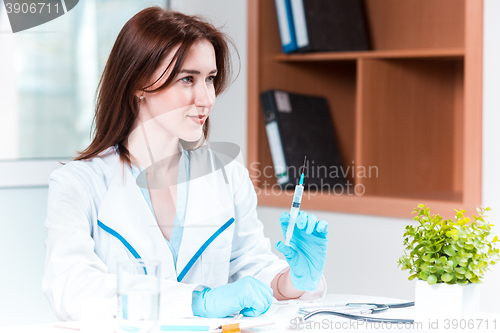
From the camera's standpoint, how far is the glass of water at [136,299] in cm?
80

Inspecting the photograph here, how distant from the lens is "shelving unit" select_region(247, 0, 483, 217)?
189cm

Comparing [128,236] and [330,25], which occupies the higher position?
[330,25]

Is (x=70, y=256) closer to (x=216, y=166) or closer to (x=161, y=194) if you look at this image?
(x=161, y=194)

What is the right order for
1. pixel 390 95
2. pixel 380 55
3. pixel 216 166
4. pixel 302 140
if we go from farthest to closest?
pixel 302 140 < pixel 390 95 < pixel 380 55 < pixel 216 166

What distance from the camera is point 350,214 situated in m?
1.88

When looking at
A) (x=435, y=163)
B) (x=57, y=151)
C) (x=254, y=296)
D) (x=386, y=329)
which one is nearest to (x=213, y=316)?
(x=254, y=296)

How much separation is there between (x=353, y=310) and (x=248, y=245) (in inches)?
18.9

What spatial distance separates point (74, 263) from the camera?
1.17 metres

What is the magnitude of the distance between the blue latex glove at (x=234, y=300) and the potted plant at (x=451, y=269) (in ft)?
1.01

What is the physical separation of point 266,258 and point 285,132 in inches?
27.5

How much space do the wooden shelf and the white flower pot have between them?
0.97 meters

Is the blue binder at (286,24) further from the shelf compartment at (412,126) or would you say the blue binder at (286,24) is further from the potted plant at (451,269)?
the potted plant at (451,269)

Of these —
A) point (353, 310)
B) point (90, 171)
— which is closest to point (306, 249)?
point (353, 310)

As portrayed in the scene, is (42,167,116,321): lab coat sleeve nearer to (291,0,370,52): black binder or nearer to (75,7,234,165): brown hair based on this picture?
(75,7,234,165): brown hair
